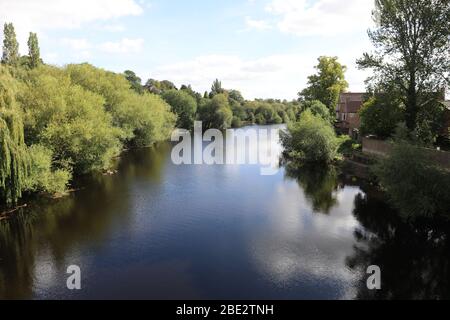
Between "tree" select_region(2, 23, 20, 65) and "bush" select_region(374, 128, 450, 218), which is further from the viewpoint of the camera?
"tree" select_region(2, 23, 20, 65)

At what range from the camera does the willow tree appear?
19969 millimetres

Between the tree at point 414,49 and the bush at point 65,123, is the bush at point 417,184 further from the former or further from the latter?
the bush at point 65,123

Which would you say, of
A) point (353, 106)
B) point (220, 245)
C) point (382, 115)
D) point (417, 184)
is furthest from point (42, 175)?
point (353, 106)

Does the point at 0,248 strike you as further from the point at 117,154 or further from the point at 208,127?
the point at 208,127

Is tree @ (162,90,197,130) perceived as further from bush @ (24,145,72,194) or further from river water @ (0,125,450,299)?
bush @ (24,145,72,194)

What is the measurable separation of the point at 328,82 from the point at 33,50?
4715cm

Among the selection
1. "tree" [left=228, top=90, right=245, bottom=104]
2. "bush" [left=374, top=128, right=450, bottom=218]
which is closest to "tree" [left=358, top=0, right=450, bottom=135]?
"bush" [left=374, top=128, right=450, bottom=218]

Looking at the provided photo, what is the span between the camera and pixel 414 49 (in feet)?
95.2

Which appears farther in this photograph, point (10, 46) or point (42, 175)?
point (10, 46)

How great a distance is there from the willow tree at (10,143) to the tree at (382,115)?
90.0 feet

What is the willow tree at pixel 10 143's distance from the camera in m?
20.0

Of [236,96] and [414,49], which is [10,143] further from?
[236,96]

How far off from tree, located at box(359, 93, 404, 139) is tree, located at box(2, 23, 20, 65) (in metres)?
48.9

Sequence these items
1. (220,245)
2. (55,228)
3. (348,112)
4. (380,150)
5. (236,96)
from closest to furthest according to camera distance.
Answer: (220,245) < (55,228) < (380,150) < (348,112) < (236,96)
